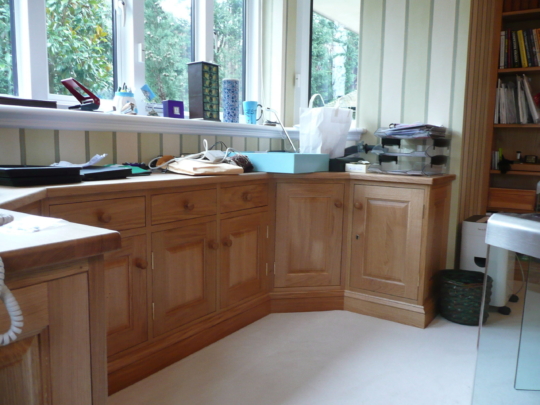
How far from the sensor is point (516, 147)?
3344mm

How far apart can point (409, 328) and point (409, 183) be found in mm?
726

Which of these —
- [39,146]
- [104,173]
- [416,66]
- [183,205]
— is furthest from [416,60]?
[39,146]

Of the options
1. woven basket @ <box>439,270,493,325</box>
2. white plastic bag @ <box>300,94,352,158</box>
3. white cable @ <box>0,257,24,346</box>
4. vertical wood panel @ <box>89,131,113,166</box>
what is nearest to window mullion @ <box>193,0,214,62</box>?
white plastic bag @ <box>300,94,352,158</box>

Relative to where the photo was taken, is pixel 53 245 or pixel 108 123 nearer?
pixel 53 245

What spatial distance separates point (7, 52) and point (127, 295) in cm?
106

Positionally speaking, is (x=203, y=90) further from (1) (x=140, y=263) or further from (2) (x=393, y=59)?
(2) (x=393, y=59)

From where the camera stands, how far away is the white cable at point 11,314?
52 cm

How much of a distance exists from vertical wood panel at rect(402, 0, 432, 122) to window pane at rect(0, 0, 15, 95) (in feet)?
6.65

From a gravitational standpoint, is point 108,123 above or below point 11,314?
above

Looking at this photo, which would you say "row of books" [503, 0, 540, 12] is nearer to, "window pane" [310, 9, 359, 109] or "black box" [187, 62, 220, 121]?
"window pane" [310, 9, 359, 109]

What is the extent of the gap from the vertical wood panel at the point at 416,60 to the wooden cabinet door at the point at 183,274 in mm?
1459

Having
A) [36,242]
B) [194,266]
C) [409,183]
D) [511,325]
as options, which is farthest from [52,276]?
[409,183]

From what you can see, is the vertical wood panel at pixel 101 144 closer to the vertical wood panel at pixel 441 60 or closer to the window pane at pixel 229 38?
the window pane at pixel 229 38

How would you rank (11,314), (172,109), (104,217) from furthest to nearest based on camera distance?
(172,109) → (104,217) → (11,314)
